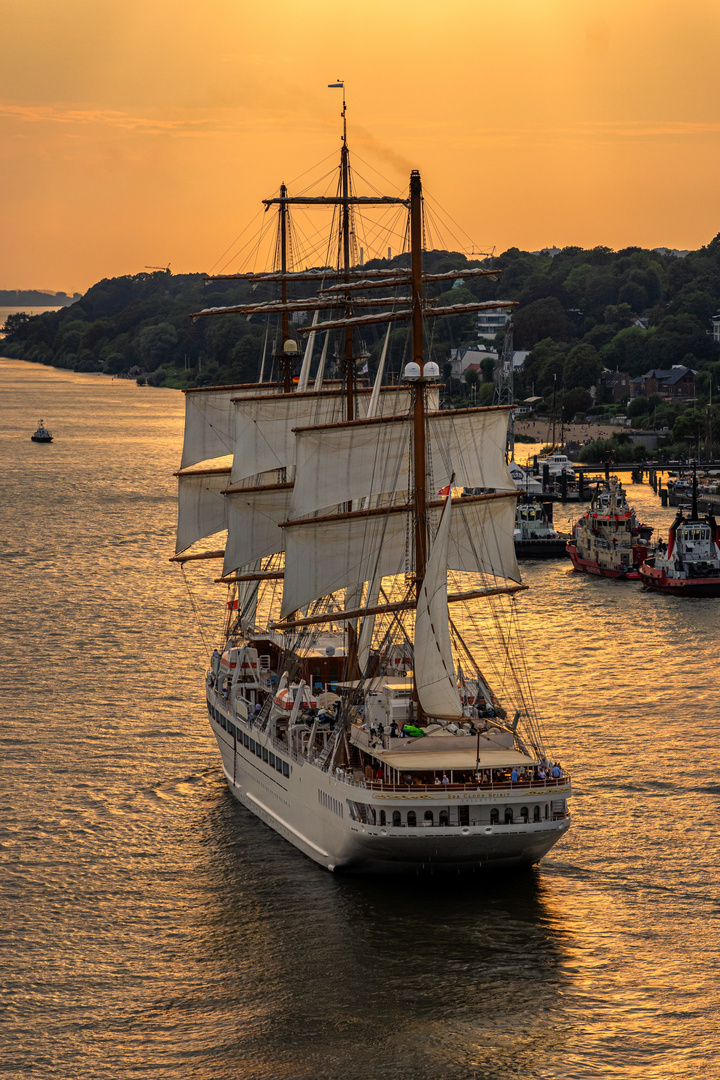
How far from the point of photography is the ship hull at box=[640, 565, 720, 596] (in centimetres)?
9544

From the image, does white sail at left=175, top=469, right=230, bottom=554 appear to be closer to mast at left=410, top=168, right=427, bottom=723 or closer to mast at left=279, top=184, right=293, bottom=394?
mast at left=279, top=184, right=293, bottom=394

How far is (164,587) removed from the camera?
313ft

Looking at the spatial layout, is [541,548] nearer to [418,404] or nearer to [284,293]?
[284,293]

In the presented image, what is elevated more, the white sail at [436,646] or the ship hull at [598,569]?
the white sail at [436,646]

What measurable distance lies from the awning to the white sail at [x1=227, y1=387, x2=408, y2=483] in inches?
690

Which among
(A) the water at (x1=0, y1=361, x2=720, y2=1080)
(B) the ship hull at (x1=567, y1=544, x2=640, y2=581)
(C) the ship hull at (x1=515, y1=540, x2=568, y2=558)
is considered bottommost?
(A) the water at (x1=0, y1=361, x2=720, y2=1080)

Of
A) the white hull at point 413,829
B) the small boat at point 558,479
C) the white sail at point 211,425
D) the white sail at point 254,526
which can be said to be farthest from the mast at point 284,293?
the small boat at point 558,479

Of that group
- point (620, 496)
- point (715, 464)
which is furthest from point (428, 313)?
point (715, 464)

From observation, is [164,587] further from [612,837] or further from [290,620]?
[612,837]

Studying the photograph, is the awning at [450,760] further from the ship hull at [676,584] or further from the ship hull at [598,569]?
the ship hull at [598,569]

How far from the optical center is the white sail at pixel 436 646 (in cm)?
4500

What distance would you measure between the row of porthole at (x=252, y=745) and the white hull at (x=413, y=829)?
2.36 ft

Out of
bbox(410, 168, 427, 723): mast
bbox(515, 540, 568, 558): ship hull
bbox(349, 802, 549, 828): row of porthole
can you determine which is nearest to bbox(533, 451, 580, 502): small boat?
bbox(515, 540, 568, 558): ship hull

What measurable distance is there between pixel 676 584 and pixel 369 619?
48.9 meters
